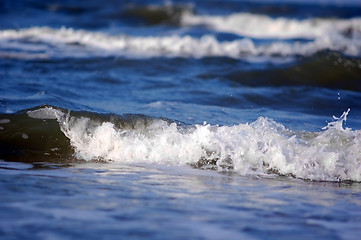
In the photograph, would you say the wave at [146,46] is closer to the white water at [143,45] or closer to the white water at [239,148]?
the white water at [143,45]

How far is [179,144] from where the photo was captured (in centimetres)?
458

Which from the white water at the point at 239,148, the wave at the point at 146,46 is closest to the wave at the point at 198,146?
the white water at the point at 239,148

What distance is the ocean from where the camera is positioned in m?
2.91

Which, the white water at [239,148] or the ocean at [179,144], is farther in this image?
the white water at [239,148]

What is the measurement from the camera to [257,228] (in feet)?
9.24

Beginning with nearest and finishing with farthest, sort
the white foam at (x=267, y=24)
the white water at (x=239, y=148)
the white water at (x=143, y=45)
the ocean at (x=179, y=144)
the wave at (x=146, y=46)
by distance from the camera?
1. the ocean at (x=179, y=144)
2. the white water at (x=239, y=148)
3. the wave at (x=146, y=46)
4. the white water at (x=143, y=45)
5. the white foam at (x=267, y=24)

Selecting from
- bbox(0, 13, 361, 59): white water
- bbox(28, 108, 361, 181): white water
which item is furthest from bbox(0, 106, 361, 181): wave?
bbox(0, 13, 361, 59): white water

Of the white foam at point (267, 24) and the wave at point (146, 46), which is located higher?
the white foam at point (267, 24)

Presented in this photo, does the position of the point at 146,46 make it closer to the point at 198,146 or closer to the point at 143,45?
the point at 143,45

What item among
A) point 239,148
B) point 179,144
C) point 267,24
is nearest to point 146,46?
point 267,24

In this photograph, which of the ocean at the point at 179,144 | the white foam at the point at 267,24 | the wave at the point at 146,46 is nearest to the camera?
the ocean at the point at 179,144

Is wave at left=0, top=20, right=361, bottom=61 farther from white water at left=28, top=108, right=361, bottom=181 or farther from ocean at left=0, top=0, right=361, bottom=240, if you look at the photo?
white water at left=28, top=108, right=361, bottom=181

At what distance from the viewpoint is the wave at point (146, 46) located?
11.1 m

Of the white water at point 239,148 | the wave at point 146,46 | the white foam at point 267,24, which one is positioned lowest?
the white water at point 239,148
